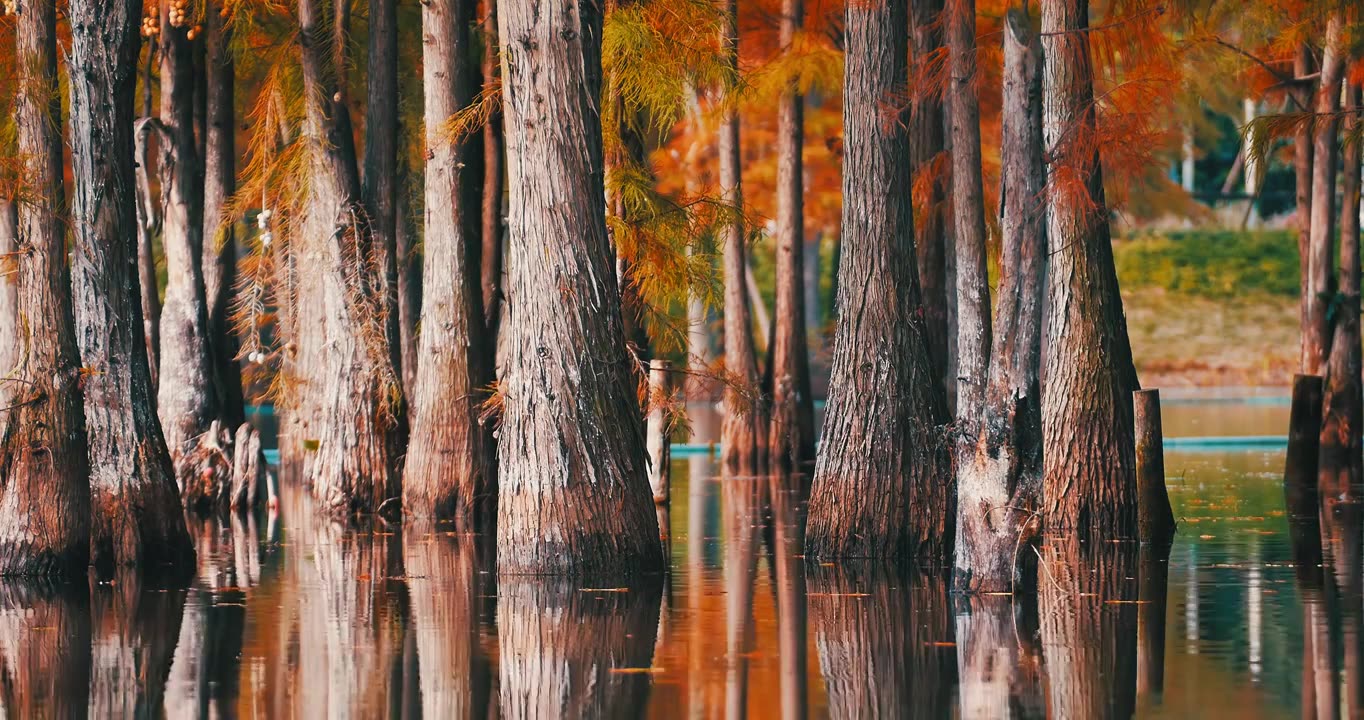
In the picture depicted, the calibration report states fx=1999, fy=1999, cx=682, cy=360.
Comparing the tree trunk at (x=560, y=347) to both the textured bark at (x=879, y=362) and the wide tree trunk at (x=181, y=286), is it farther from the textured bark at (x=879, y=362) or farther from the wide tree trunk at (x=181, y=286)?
the wide tree trunk at (x=181, y=286)

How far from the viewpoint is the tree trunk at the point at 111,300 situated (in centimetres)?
1574

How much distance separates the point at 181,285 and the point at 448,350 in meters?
4.86

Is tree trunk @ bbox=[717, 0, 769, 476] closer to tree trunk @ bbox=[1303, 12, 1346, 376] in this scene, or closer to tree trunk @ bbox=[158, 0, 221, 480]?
tree trunk @ bbox=[158, 0, 221, 480]

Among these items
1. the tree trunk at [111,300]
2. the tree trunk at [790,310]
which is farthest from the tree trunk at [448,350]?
the tree trunk at [790,310]

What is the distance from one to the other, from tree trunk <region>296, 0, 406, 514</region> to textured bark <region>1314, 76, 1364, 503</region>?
34.9 ft

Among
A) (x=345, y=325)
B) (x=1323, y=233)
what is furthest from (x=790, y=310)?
(x=345, y=325)

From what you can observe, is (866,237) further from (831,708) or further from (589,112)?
(831,708)

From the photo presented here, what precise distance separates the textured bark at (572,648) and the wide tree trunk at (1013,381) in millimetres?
2299

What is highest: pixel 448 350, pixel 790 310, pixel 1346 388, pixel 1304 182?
pixel 1304 182

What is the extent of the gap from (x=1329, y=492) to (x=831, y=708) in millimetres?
14229

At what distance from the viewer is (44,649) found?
1205 centimetres

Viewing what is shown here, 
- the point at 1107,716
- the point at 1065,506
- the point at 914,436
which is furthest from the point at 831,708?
the point at 1065,506

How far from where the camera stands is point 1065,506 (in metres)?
16.8

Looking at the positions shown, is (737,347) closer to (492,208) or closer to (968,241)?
(492,208)
